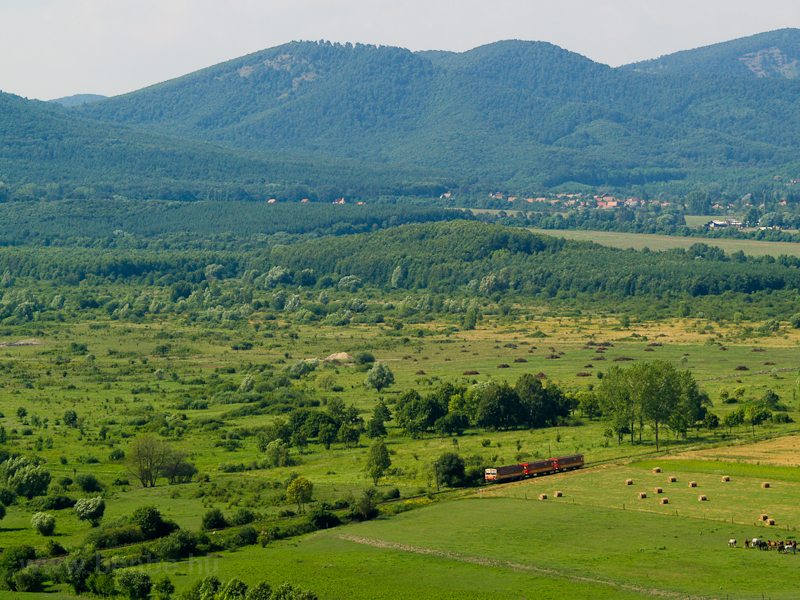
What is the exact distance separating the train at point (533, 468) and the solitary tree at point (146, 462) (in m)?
26.1

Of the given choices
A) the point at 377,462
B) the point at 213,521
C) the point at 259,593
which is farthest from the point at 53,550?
the point at 377,462

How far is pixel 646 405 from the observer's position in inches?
3733

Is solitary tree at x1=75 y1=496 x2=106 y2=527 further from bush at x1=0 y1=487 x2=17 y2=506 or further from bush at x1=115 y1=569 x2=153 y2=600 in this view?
bush at x1=115 y1=569 x2=153 y2=600

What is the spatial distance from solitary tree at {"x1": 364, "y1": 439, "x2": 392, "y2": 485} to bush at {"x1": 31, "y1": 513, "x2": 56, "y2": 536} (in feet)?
82.0

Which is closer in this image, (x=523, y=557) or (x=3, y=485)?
(x=523, y=557)

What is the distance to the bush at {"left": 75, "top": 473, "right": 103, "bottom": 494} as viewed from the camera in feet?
268

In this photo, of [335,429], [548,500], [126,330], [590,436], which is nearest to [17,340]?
[126,330]

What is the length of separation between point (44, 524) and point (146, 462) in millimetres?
17306

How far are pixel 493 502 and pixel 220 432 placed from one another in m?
38.5

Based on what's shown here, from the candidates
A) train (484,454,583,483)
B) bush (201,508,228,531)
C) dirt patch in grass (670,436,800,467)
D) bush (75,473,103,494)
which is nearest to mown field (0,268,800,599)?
dirt patch in grass (670,436,800,467)

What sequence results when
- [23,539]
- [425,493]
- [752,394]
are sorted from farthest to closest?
[752,394] → [425,493] → [23,539]

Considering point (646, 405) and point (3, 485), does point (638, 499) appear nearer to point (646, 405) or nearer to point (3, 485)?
point (646, 405)

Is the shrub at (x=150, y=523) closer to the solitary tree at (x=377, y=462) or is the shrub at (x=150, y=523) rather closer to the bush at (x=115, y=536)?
the bush at (x=115, y=536)

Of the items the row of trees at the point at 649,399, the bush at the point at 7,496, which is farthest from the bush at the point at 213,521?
the row of trees at the point at 649,399
